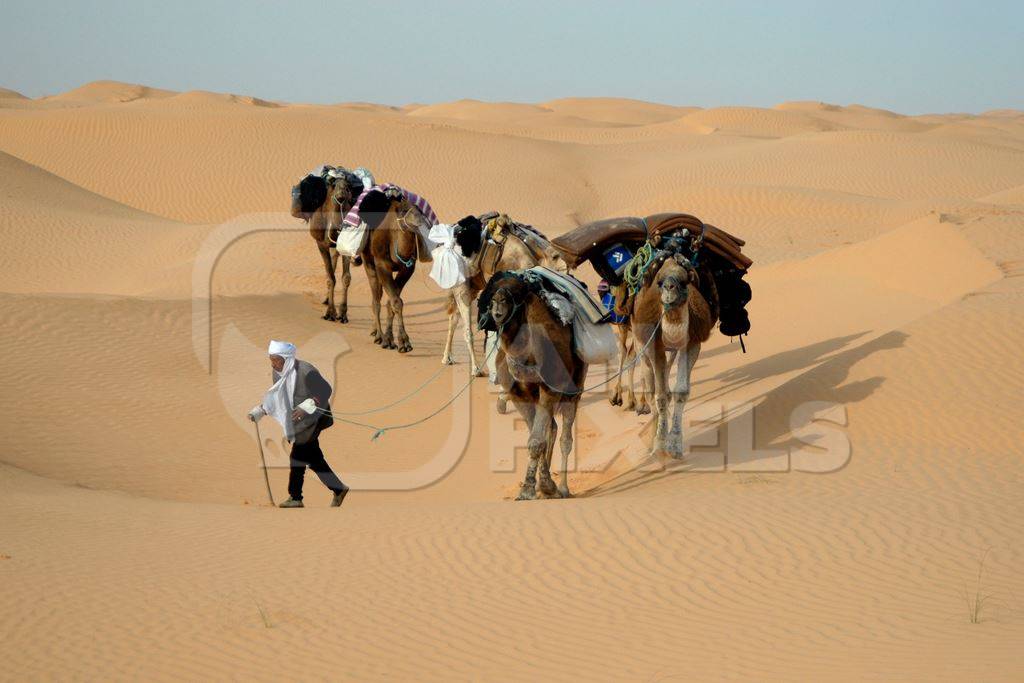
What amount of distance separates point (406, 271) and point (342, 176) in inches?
82.8

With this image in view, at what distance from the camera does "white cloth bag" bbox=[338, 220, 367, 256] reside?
1694 cm

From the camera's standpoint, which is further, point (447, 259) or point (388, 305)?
point (388, 305)

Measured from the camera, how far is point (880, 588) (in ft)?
24.7

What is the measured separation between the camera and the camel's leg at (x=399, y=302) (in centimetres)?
1708

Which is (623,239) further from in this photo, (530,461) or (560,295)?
(530,461)

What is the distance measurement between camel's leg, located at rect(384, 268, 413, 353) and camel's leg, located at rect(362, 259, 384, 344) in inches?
8.1

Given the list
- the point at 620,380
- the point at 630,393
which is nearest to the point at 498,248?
the point at 620,380

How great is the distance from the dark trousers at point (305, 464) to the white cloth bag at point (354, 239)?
7113 millimetres

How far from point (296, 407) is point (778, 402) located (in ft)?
19.3

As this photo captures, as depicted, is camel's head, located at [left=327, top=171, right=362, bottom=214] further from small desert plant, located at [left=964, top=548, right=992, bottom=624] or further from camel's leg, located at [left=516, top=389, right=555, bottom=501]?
small desert plant, located at [left=964, top=548, right=992, bottom=624]

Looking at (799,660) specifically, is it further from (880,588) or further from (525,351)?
(525,351)

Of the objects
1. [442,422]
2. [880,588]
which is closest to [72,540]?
[880,588]

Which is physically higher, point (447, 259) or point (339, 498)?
point (447, 259)

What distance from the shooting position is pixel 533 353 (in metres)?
9.61
